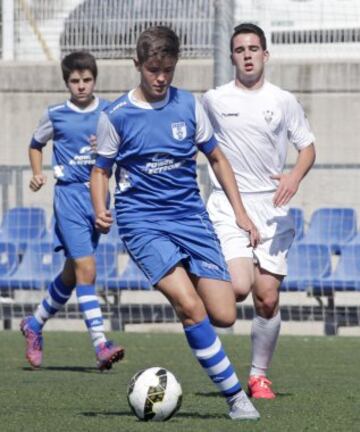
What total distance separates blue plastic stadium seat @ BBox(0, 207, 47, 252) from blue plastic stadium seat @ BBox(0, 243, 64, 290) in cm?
22

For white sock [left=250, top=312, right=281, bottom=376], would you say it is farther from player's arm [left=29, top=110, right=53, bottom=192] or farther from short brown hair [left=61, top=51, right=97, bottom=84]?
short brown hair [left=61, top=51, right=97, bottom=84]

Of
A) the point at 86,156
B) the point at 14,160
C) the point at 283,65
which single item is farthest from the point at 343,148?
the point at 86,156

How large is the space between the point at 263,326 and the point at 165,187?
169 centimetres

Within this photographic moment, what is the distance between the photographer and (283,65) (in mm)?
15898

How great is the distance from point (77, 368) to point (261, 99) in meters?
2.80

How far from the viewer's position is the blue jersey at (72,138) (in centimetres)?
1066

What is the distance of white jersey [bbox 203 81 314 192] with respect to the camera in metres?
8.91

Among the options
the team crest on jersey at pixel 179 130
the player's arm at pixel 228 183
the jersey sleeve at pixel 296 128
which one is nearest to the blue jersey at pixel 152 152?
the team crest on jersey at pixel 179 130

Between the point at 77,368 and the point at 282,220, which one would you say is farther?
the point at 77,368

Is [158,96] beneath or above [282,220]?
above

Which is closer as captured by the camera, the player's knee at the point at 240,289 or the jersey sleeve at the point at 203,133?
the jersey sleeve at the point at 203,133

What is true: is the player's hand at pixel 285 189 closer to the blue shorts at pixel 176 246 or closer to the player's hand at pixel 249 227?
the player's hand at pixel 249 227

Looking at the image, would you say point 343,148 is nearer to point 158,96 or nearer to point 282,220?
point 282,220

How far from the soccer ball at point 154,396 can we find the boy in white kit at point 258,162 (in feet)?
4.95
